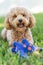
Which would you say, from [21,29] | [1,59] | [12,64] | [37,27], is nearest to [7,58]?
[1,59]

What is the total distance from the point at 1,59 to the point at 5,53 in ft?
1.72

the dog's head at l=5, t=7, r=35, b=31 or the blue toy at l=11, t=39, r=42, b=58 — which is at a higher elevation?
the dog's head at l=5, t=7, r=35, b=31

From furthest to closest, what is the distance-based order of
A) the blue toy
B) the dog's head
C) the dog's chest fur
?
the dog's chest fur
the dog's head
the blue toy

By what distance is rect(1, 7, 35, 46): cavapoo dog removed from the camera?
19.3 feet

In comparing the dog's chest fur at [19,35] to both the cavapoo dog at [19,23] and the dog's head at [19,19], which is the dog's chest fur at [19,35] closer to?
the cavapoo dog at [19,23]

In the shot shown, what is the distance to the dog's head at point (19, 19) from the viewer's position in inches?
231

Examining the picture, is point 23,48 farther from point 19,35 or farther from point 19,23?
point 19,35

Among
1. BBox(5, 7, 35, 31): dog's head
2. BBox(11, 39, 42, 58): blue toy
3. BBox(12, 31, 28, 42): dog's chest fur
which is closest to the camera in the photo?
BBox(11, 39, 42, 58): blue toy

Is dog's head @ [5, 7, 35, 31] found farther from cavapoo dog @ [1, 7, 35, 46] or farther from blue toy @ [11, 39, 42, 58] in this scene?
blue toy @ [11, 39, 42, 58]

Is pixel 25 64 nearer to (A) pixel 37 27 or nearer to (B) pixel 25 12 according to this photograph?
(B) pixel 25 12

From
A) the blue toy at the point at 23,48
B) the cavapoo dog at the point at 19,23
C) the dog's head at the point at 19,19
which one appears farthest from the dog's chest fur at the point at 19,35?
the blue toy at the point at 23,48

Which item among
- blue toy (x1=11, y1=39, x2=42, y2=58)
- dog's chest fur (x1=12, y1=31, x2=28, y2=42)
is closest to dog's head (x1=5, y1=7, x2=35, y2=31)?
dog's chest fur (x1=12, y1=31, x2=28, y2=42)

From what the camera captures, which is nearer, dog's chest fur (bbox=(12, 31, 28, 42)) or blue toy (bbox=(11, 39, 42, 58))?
blue toy (bbox=(11, 39, 42, 58))

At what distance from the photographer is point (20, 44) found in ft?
17.8
